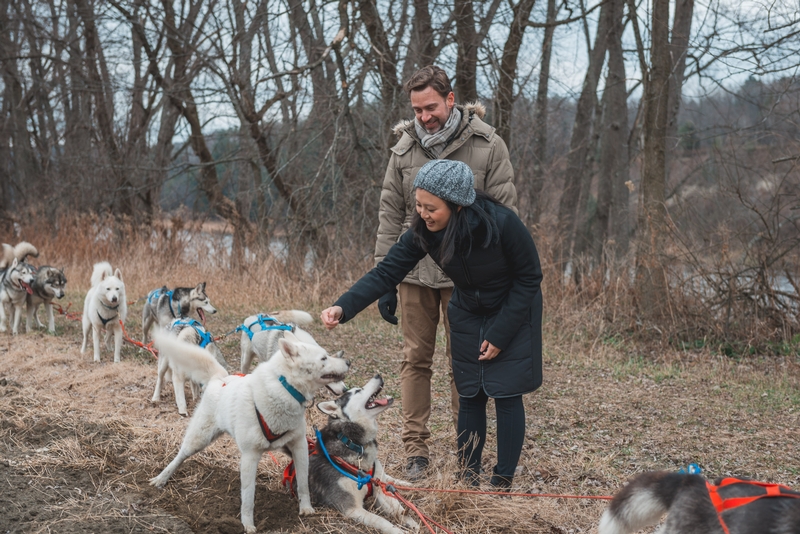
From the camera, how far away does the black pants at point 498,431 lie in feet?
12.4

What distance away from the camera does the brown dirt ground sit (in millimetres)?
3693

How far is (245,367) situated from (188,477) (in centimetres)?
218

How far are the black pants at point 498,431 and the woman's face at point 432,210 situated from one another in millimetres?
1019

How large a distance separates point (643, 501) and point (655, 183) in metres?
7.64

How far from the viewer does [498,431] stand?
3.83m

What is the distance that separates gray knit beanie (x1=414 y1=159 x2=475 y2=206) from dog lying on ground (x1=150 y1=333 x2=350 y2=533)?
40.7 inches

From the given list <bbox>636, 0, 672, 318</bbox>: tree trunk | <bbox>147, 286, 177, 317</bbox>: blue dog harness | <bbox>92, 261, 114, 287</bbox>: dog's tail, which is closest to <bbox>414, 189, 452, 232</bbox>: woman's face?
<bbox>147, 286, 177, 317</bbox>: blue dog harness

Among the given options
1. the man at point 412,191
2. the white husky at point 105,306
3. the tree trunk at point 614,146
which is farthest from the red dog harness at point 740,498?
the tree trunk at point 614,146

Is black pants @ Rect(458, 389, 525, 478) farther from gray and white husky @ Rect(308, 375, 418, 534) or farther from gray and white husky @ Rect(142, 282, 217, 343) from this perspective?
gray and white husky @ Rect(142, 282, 217, 343)

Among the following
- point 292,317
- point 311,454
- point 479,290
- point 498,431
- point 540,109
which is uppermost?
point 540,109

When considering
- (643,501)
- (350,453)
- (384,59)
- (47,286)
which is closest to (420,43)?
(384,59)

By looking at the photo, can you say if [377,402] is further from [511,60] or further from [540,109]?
[540,109]

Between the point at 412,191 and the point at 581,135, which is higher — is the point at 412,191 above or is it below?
below

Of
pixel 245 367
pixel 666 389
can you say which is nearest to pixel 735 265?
pixel 666 389
